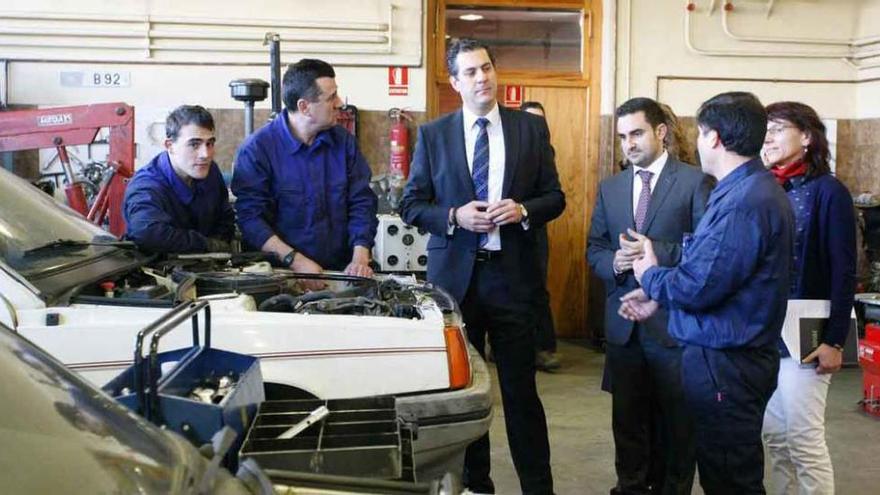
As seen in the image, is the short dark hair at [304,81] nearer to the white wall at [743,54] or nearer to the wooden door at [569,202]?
the wooden door at [569,202]

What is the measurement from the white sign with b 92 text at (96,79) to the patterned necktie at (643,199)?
4.96m

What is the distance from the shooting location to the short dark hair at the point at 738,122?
268cm

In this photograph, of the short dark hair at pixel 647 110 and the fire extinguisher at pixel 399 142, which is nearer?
the short dark hair at pixel 647 110

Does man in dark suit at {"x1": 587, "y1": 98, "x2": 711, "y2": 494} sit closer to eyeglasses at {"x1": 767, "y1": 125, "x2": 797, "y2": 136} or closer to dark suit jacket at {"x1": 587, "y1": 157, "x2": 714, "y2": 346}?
dark suit jacket at {"x1": 587, "y1": 157, "x2": 714, "y2": 346}

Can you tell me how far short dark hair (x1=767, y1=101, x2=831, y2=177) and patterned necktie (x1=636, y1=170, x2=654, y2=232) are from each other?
20.9 inches

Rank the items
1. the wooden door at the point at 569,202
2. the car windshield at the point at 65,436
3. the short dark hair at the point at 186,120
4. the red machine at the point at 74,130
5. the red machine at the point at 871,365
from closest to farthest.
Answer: the car windshield at the point at 65,436, the short dark hair at the point at 186,120, the red machine at the point at 871,365, the red machine at the point at 74,130, the wooden door at the point at 569,202

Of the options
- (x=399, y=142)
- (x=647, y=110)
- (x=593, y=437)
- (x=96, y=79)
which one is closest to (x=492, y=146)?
(x=647, y=110)

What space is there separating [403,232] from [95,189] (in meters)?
2.26

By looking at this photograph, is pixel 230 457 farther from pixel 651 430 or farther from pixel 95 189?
pixel 95 189

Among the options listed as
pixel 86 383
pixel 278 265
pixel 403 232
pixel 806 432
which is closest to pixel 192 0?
pixel 403 232

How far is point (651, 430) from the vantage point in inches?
147

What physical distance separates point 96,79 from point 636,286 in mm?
5227

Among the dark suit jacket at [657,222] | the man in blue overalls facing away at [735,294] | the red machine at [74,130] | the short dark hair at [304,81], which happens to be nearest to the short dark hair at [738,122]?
the man in blue overalls facing away at [735,294]

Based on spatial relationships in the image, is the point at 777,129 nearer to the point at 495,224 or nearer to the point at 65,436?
the point at 495,224
